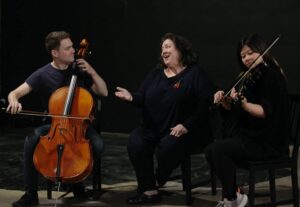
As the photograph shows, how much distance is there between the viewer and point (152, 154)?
3.74 m

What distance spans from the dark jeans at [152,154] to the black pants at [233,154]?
1.14 ft

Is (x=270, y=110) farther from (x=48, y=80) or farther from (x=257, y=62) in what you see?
(x=48, y=80)

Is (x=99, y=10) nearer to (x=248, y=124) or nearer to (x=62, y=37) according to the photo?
(x=62, y=37)

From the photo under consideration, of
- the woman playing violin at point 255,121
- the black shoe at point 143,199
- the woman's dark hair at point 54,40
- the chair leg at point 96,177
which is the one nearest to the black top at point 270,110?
the woman playing violin at point 255,121

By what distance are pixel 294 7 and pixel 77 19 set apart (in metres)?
2.39

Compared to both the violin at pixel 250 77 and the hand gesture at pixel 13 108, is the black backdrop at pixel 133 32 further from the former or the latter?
the hand gesture at pixel 13 108

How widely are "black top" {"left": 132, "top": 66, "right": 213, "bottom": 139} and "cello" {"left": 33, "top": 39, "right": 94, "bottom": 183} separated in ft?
1.57

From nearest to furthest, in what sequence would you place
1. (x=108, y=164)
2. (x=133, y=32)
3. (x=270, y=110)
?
(x=270, y=110), (x=108, y=164), (x=133, y=32)

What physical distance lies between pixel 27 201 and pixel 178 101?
1093 mm

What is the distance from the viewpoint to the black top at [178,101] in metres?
3.73

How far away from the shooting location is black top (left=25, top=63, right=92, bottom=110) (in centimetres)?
371

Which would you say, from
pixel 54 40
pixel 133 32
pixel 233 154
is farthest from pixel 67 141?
pixel 133 32

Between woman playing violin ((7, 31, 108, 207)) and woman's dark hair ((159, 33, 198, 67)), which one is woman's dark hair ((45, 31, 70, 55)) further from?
woman's dark hair ((159, 33, 198, 67))

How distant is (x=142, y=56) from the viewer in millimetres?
6430
